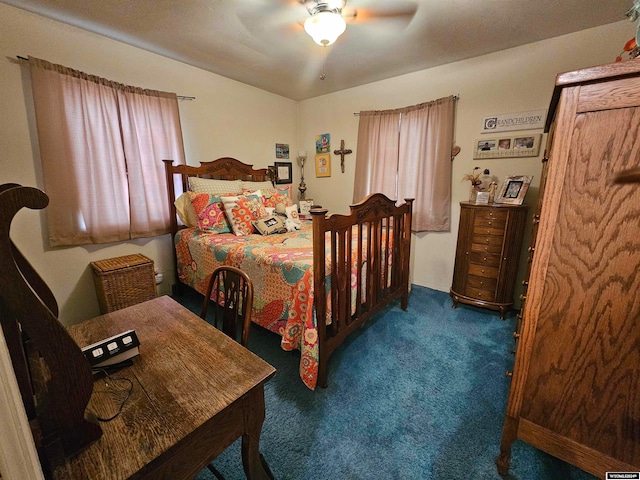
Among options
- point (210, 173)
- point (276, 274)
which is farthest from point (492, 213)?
point (210, 173)

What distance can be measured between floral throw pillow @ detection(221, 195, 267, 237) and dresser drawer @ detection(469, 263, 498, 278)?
2071mm

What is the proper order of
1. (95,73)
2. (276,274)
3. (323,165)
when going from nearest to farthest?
1. (276,274)
2. (95,73)
3. (323,165)

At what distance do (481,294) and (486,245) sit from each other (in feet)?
1.54

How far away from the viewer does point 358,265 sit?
186 centimetres

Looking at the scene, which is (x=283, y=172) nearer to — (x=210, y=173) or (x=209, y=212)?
(x=210, y=173)

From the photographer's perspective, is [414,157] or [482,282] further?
[414,157]

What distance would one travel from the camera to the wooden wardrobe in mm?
826

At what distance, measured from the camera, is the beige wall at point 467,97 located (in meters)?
2.15

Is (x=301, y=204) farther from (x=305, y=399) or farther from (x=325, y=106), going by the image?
(x=305, y=399)

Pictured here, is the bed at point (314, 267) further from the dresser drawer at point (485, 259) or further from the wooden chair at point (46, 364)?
the wooden chair at point (46, 364)

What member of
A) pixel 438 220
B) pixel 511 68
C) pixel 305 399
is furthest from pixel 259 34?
pixel 305 399

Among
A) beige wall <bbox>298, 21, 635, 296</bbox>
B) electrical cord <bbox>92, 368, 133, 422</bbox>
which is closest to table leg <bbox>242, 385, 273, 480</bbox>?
electrical cord <bbox>92, 368, 133, 422</bbox>

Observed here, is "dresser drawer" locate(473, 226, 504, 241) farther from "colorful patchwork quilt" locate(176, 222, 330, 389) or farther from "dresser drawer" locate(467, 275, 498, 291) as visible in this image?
"colorful patchwork quilt" locate(176, 222, 330, 389)

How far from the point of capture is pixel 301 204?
11.6ft
